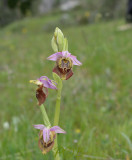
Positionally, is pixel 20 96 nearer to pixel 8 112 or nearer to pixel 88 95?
pixel 8 112

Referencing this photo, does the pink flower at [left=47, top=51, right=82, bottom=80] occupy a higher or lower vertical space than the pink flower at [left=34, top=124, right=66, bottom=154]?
higher

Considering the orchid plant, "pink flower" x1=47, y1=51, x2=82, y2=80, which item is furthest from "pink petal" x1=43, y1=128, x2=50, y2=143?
"pink flower" x1=47, y1=51, x2=82, y2=80

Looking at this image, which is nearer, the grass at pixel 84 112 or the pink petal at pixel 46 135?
the pink petal at pixel 46 135

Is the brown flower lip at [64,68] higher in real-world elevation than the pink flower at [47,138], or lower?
higher

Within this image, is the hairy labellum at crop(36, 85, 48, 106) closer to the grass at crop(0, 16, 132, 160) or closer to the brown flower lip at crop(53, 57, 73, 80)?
the brown flower lip at crop(53, 57, 73, 80)

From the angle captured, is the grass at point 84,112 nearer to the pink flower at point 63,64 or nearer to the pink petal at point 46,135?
the pink petal at point 46,135

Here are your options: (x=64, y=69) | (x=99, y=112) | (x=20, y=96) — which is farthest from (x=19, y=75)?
(x=64, y=69)

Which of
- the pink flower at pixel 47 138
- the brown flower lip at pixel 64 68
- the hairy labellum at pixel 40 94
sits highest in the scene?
the brown flower lip at pixel 64 68

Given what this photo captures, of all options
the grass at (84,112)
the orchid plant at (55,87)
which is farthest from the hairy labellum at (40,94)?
the grass at (84,112)
